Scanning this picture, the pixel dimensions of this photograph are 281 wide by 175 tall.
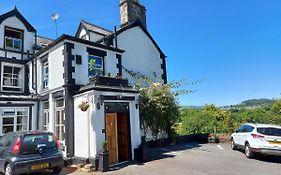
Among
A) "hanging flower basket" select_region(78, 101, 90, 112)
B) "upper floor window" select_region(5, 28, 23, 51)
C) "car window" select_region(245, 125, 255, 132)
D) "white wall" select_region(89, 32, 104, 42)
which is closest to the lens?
"hanging flower basket" select_region(78, 101, 90, 112)

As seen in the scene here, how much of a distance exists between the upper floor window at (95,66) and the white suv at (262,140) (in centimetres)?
864

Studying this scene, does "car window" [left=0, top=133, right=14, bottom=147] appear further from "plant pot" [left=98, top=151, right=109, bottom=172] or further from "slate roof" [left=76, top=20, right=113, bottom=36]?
"slate roof" [left=76, top=20, right=113, bottom=36]

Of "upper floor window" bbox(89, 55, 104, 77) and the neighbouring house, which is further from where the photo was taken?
"upper floor window" bbox(89, 55, 104, 77)

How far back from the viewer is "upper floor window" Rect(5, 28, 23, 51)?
17.8 m

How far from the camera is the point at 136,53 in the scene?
66.0ft

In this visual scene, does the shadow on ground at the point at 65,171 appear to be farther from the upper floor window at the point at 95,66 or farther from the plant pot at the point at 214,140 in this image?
the plant pot at the point at 214,140

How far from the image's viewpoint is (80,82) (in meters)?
13.9

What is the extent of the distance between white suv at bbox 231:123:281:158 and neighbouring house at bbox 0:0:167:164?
18.4 feet

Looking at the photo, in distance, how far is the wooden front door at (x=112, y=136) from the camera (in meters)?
12.8

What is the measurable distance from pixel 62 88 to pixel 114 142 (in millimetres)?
3880

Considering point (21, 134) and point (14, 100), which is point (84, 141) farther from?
point (14, 100)

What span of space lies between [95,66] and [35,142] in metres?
6.39

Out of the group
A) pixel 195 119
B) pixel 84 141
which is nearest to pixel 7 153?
pixel 84 141

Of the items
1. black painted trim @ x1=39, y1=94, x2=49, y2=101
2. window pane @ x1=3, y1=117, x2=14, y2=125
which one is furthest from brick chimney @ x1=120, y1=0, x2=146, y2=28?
window pane @ x1=3, y1=117, x2=14, y2=125
